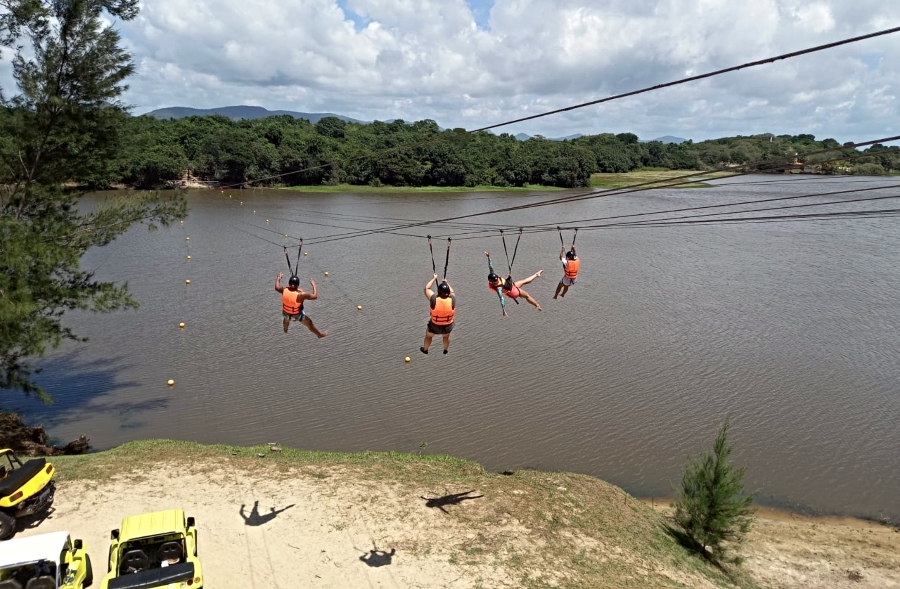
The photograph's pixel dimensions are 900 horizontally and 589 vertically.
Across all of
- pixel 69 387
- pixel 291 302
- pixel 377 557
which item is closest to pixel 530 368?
pixel 291 302

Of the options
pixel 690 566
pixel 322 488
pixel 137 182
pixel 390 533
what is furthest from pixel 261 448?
pixel 137 182

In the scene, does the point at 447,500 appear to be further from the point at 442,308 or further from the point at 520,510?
the point at 442,308

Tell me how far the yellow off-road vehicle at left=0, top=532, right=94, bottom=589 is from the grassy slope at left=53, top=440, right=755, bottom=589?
3800 millimetres

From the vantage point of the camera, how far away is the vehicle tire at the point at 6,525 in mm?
10445

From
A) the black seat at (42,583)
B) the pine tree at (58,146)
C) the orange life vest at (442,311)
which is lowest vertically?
the black seat at (42,583)

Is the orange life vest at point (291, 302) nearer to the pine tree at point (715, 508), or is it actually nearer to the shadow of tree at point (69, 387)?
the shadow of tree at point (69, 387)

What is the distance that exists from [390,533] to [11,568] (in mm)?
5794

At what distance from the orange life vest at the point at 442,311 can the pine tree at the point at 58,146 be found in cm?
913

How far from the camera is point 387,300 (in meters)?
29.9

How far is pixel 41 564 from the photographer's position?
8531mm

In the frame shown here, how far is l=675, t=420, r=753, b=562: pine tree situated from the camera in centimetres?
1283

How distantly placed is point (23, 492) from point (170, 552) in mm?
3935

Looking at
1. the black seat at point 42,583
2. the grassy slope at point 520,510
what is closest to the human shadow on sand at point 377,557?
the grassy slope at point 520,510

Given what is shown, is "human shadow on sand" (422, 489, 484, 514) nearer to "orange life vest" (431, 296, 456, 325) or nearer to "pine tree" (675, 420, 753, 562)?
"orange life vest" (431, 296, 456, 325)
